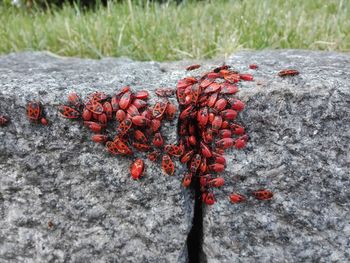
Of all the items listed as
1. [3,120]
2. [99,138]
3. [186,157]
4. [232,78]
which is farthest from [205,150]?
[3,120]

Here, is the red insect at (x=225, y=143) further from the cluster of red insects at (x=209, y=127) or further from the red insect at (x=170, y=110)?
the red insect at (x=170, y=110)

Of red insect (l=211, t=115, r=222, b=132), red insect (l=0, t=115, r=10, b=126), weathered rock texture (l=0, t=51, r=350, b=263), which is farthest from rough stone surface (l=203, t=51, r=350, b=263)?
red insect (l=0, t=115, r=10, b=126)

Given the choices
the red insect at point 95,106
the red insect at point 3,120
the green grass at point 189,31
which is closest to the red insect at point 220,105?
the red insect at point 95,106

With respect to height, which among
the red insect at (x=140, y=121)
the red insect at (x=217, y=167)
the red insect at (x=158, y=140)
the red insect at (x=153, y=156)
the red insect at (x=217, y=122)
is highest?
the red insect at (x=140, y=121)

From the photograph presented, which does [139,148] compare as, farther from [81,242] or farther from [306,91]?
[306,91]

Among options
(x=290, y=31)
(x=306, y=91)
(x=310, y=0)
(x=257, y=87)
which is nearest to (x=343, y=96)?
(x=306, y=91)
